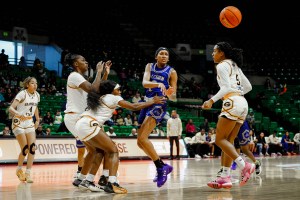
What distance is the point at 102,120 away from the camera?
7316mm

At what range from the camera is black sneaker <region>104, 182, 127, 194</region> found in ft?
23.0

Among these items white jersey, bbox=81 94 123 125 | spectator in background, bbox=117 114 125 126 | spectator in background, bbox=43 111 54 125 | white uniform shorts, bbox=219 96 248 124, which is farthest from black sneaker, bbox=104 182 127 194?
spectator in background, bbox=117 114 125 126

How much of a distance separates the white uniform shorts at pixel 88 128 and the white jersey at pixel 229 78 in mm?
1756

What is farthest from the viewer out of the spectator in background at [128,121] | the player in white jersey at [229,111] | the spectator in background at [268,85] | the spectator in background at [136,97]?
the spectator in background at [268,85]

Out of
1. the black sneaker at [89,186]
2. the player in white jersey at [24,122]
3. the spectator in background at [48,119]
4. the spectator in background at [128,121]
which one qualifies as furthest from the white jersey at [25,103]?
the spectator in background at [128,121]

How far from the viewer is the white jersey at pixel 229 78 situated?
743 centimetres

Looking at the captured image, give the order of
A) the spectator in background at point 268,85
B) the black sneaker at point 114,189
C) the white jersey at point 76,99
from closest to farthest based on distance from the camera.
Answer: the black sneaker at point 114,189 → the white jersey at point 76,99 → the spectator in background at point 268,85

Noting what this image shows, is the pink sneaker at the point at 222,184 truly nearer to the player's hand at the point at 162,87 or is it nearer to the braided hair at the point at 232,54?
the player's hand at the point at 162,87

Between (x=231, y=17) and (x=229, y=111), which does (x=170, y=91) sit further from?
(x=231, y=17)

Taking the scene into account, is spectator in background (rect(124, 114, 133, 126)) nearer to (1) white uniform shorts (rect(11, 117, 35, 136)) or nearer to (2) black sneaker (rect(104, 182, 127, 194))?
(1) white uniform shorts (rect(11, 117, 35, 136))

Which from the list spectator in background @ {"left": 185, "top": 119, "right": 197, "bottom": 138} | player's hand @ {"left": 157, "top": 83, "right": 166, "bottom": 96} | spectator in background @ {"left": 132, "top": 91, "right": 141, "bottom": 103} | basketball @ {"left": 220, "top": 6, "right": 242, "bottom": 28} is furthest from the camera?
spectator in background @ {"left": 132, "top": 91, "right": 141, "bottom": 103}

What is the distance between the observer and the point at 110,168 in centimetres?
720

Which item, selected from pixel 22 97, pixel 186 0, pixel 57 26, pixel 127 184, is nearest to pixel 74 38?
pixel 57 26

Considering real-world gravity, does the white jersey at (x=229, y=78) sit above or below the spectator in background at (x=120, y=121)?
above
